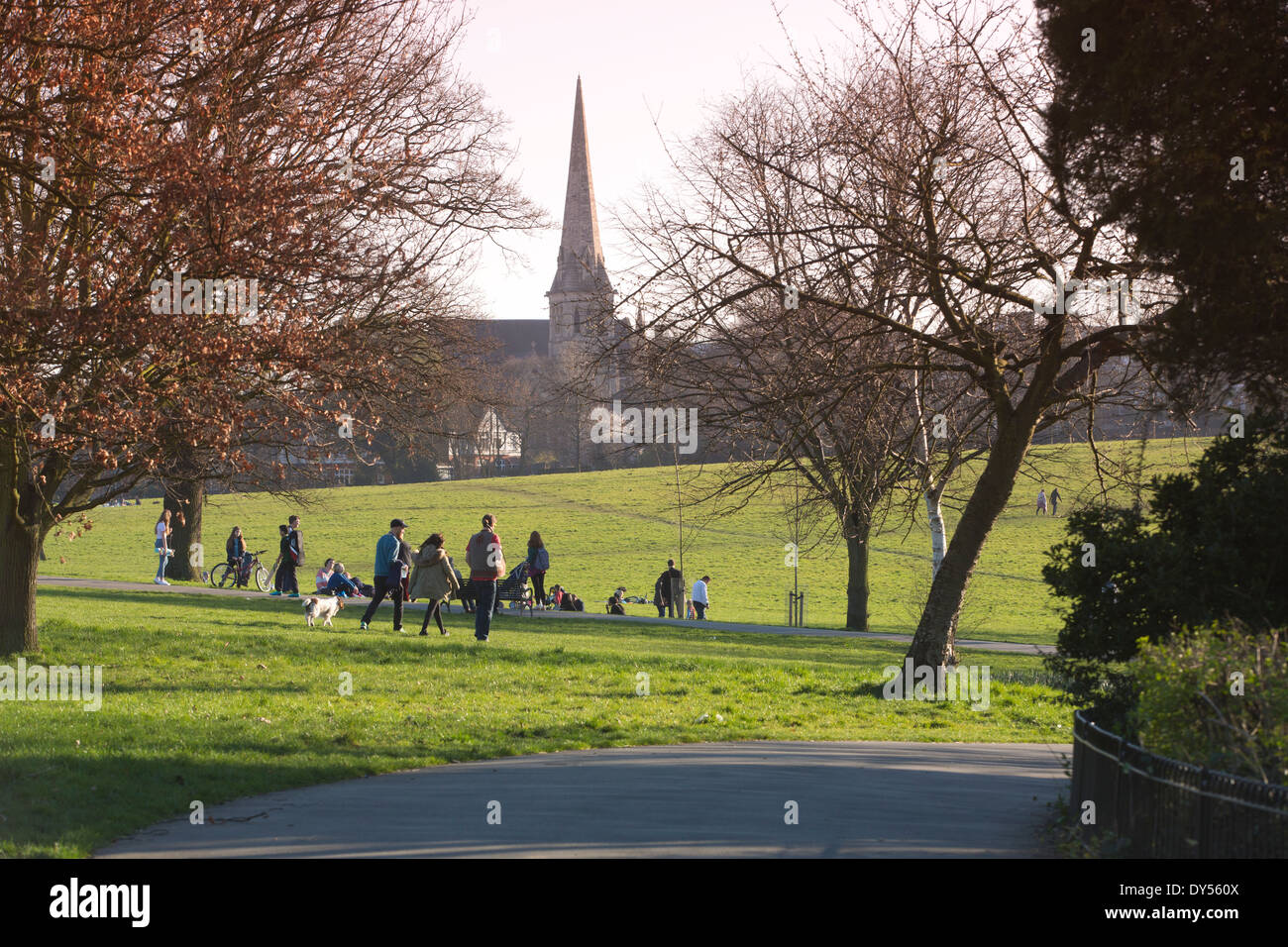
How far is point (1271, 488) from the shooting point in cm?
809

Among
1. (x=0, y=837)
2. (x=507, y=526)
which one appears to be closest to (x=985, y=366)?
(x=0, y=837)

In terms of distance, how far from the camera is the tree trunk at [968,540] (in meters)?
14.8

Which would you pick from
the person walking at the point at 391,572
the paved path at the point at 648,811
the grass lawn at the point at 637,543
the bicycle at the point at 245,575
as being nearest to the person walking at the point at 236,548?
the bicycle at the point at 245,575

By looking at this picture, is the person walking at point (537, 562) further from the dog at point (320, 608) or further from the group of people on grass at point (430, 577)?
the dog at point (320, 608)

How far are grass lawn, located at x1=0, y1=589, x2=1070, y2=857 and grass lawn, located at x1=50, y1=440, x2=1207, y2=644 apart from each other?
16.9 m

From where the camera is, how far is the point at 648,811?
761 centimetres

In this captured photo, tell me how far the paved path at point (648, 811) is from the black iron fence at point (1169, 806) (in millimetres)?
466

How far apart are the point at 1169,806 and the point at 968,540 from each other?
931 centimetres

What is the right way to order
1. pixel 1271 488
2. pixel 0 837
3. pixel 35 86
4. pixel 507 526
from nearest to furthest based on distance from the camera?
pixel 0 837 → pixel 1271 488 → pixel 35 86 → pixel 507 526

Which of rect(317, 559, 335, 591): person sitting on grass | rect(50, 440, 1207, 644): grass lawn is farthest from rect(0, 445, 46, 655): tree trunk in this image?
rect(50, 440, 1207, 644): grass lawn

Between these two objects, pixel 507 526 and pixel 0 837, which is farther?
pixel 507 526

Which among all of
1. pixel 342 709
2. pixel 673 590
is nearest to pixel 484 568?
pixel 342 709
